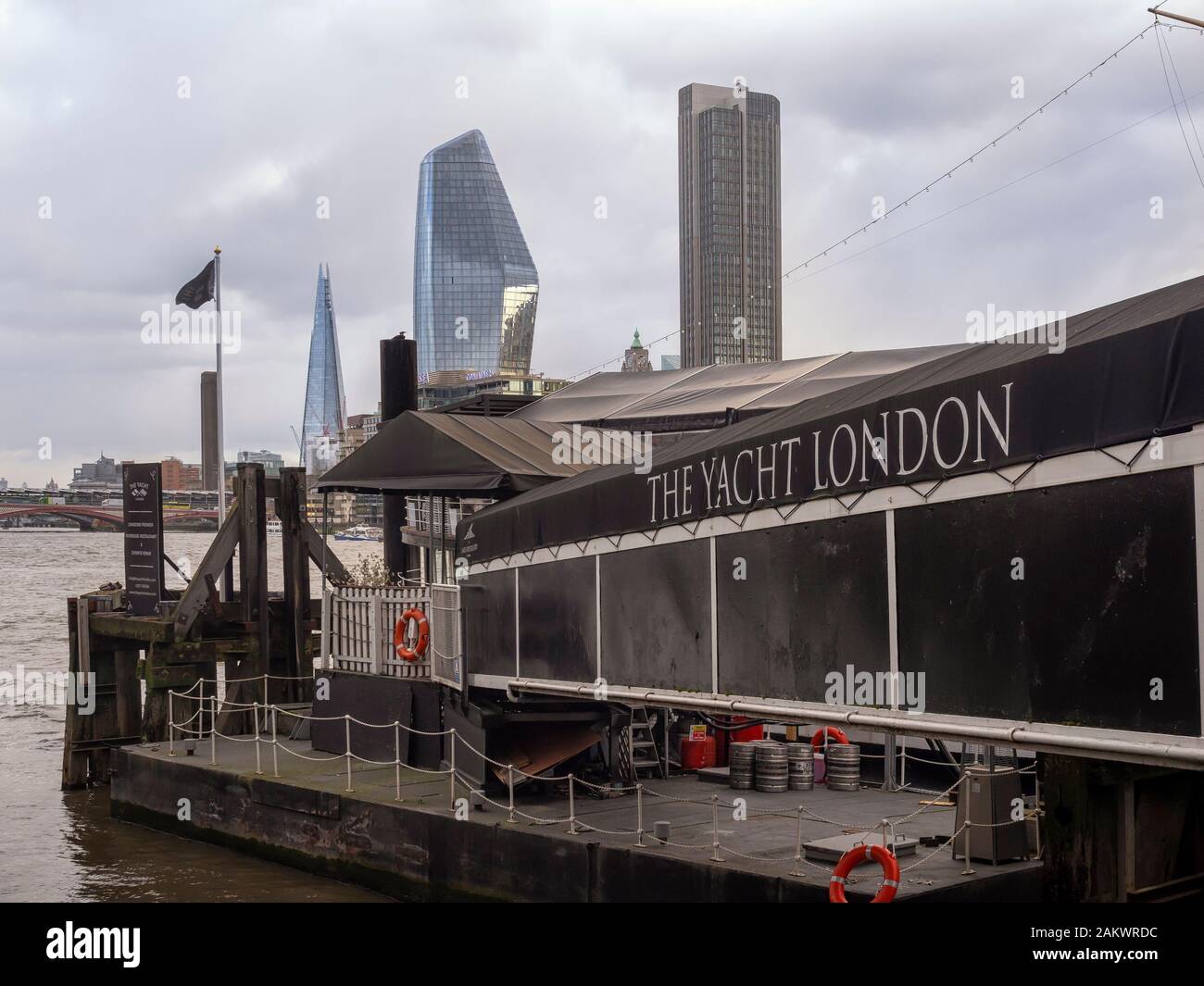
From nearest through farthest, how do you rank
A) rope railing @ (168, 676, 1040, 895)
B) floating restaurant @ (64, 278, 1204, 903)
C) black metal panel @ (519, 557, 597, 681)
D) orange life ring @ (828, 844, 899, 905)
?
floating restaurant @ (64, 278, 1204, 903) → orange life ring @ (828, 844, 899, 905) → rope railing @ (168, 676, 1040, 895) → black metal panel @ (519, 557, 597, 681)

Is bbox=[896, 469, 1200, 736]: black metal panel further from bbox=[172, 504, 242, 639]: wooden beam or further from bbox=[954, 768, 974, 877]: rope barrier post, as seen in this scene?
bbox=[172, 504, 242, 639]: wooden beam

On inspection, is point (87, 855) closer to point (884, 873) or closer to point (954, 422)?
point (884, 873)

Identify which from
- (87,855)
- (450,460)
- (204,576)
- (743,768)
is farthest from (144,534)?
(743,768)

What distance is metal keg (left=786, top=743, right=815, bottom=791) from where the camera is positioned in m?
18.9

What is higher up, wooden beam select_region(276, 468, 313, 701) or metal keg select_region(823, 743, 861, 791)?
wooden beam select_region(276, 468, 313, 701)

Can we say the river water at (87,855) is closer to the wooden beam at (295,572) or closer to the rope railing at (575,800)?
the rope railing at (575,800)

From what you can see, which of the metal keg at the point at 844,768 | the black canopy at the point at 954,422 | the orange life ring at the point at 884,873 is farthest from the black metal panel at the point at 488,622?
the orange life ring at the point at 884,873

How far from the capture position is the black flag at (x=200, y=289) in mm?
37344

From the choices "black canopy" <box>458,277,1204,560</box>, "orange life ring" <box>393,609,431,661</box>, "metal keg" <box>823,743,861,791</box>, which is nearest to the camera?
"black canopy" <box>458,277,1204,560</box>

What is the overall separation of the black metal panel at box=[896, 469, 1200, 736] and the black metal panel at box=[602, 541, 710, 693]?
321 cm

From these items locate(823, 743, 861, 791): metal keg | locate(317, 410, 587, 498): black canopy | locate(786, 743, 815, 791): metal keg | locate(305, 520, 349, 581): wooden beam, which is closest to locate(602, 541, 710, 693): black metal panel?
locate(786, 743, 815, 791): metal keg

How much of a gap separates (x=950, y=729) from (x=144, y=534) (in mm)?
22434
